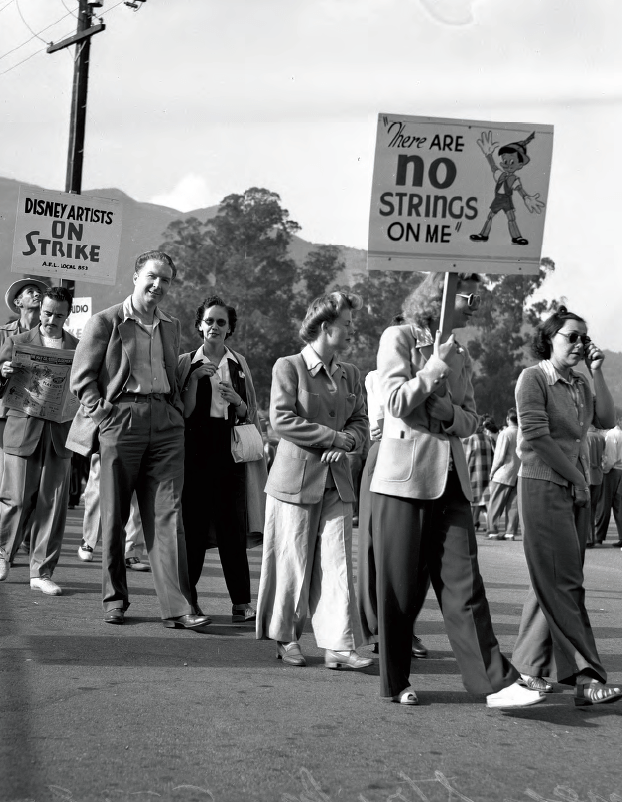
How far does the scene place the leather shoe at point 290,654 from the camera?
255 inches

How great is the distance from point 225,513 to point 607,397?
2.92m

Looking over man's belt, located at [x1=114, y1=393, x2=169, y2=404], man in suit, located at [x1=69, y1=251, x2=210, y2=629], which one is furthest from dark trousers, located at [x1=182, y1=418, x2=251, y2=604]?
man's belt, located at [x1=114, y1=393, x2=169, y2=404]

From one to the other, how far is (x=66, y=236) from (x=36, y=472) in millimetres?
3581

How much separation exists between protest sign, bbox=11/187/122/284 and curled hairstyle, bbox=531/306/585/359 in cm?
623

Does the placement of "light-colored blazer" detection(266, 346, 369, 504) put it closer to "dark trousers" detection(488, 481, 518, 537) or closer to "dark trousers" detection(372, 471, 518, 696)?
"dark trousers" detection(372, 471, 518, 696)

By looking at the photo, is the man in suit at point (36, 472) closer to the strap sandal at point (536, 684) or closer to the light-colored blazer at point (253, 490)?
the light-colored blazer at point (253, 490)

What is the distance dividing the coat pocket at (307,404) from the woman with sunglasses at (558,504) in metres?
1.22

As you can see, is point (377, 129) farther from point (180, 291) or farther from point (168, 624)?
point (180, 291)

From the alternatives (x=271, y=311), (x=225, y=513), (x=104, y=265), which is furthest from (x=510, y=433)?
(x=271, y=311)

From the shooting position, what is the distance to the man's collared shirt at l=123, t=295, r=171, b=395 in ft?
24.7

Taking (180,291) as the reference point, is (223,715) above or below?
below

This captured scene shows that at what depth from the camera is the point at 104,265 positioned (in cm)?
1198

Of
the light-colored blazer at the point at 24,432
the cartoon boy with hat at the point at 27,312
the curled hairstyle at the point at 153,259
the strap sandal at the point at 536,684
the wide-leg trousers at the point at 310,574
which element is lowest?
the strap sandal at the point at 536,684

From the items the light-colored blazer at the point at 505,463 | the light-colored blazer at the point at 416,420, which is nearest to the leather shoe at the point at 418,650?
the light-colored blazer at the point at 416,420
